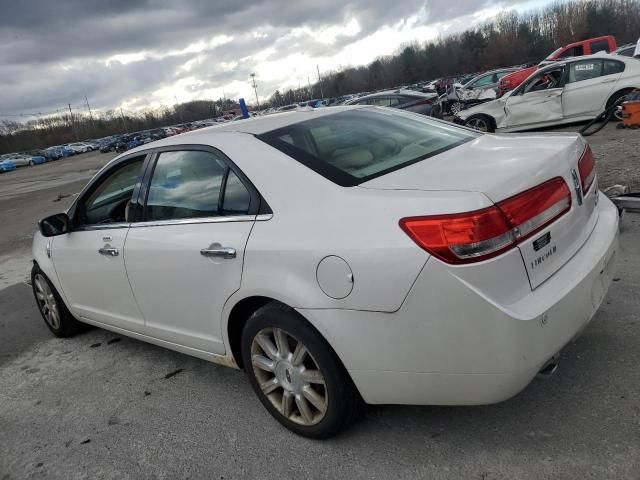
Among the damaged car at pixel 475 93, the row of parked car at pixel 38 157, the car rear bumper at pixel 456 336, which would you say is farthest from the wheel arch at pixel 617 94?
the row of parked car at pixel 38 157

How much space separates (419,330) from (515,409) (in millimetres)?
932

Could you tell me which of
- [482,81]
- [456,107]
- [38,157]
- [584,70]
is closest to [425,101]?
[584,70]

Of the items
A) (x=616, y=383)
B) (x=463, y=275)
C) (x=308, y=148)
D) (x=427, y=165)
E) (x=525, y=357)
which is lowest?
(x=616, y=383)

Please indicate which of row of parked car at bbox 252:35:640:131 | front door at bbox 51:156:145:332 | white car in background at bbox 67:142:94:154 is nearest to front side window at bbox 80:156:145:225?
front door at bbox 51:156:145:332

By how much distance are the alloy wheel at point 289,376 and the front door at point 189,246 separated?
1.01 ft

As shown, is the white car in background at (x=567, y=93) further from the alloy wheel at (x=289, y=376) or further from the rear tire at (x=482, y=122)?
the alloy wheel at (x=289, y=376)

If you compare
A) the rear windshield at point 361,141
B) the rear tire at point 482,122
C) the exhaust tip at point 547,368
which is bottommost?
the exhaust tip at point 547,368

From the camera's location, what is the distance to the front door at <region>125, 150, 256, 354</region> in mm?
2730

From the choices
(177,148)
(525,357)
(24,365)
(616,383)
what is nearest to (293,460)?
(525,357)

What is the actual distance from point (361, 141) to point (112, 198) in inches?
80.9

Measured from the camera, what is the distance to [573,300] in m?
2.25

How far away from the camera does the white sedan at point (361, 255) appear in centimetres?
206

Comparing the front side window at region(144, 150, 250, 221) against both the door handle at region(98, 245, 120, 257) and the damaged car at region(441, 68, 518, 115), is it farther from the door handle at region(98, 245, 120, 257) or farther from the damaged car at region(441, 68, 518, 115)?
the damaged car at region(441, 68, 518, 115)

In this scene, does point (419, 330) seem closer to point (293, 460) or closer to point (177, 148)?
point (293, 460)
